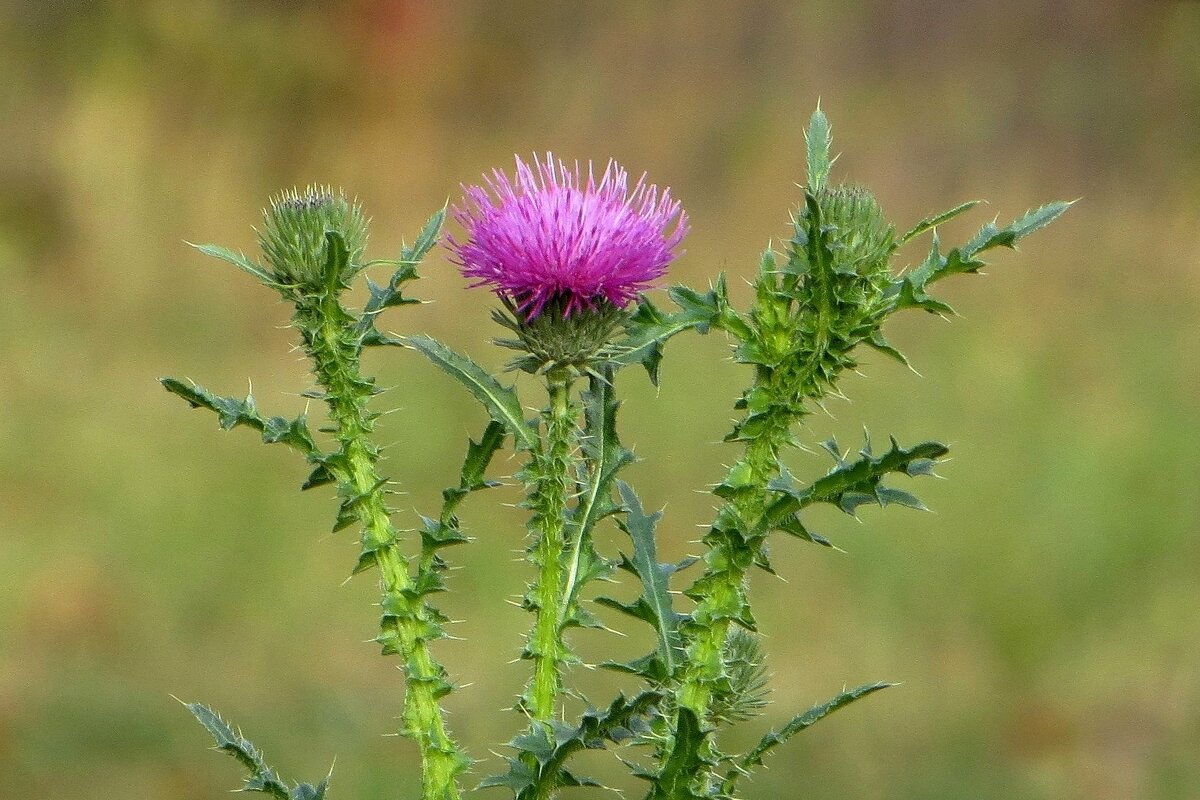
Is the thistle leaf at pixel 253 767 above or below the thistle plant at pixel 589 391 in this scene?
below

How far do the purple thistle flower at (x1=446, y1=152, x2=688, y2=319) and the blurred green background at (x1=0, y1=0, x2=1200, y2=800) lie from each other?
323 cm

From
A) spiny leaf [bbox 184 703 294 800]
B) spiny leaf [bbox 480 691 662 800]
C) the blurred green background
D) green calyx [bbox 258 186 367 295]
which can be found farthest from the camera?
the blurred green background

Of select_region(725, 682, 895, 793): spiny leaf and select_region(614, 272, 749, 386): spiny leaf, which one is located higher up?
select_region(614, 272, 749, 386): spiny leaf

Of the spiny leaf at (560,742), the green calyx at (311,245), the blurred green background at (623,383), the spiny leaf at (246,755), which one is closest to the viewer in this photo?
the spiny leaf at (560,742)

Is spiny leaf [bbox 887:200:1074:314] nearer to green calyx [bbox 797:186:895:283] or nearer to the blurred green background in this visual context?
green calyx [bbox 797:186:895:283]

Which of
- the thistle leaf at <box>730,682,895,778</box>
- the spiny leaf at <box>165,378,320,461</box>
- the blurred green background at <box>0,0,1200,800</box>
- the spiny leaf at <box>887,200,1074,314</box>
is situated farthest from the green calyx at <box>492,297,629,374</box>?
the blurred green background at <box>0,0,1200,800</box>

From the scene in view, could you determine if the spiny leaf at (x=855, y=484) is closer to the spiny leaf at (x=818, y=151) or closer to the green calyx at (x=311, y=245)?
the spiny leaf at (x=818, y=151)

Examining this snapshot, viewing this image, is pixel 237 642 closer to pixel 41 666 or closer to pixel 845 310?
pixel 41 666

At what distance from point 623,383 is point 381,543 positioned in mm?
6144

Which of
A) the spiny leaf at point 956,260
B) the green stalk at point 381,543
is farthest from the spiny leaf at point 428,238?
the spiny leaf at point 956,260

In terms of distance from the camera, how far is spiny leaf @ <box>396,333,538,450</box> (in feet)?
6.40

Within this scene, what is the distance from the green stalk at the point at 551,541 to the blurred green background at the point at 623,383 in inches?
127

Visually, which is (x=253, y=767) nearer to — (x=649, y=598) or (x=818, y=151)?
(x=649, y=598)

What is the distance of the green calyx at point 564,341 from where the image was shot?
1947mm
